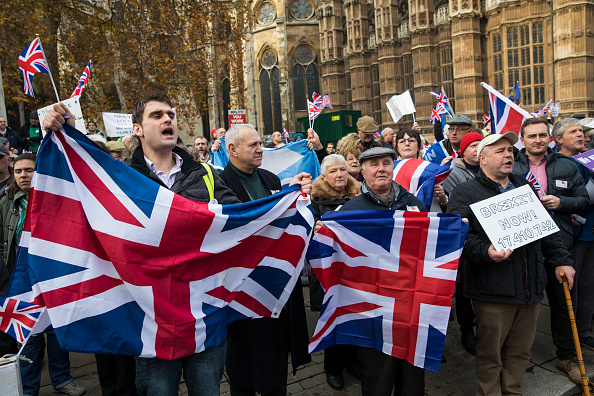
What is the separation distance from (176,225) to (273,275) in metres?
0.79

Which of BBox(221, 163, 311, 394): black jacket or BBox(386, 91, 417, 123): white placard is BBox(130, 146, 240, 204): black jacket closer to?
BBox(221, 163, 311, 394): black jacket

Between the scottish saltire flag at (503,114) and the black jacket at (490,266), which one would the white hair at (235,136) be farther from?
the scottish saltire flag at (503,114)

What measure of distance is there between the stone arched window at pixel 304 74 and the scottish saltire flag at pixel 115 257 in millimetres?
35759

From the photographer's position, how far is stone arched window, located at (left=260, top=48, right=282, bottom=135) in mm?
38312

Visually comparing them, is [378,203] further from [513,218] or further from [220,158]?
[220,158]

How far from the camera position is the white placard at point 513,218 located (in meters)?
3.04

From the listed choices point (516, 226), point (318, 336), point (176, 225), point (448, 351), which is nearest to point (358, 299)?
point (318, 336)

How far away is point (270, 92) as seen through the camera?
38875 millimetres

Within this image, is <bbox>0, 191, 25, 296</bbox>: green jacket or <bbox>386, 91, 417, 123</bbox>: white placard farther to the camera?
<bbox>386, 91, 417, 123</bbox>: white placard

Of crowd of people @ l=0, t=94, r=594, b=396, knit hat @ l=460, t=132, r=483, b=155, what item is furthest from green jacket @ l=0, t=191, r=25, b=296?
knit hat @ l=460, t=132, r=483, b=155

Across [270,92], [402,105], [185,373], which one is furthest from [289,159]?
[270,92]

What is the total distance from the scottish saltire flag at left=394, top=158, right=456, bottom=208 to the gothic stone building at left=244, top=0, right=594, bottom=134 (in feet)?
54.8

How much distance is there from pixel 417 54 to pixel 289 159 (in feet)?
69.0

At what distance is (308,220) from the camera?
294 cm
